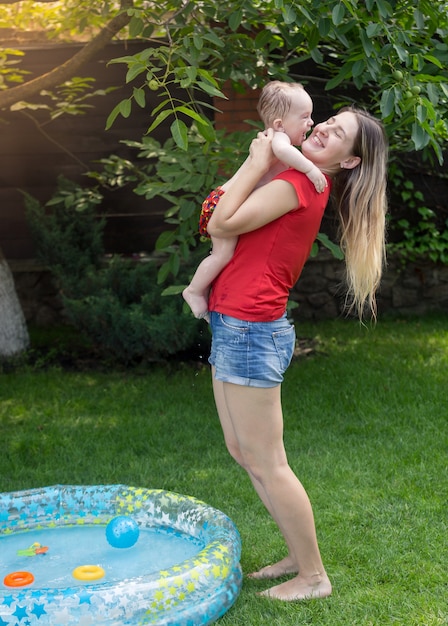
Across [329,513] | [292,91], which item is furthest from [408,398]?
[292,91]

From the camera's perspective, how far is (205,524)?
317 cm

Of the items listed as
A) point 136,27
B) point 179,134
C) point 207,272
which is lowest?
point 207,272

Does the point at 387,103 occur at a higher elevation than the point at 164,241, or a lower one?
higher

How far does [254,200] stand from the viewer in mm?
2510

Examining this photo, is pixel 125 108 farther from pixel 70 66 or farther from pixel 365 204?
pixel 70 66

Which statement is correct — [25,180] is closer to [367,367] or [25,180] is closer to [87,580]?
[367,367]

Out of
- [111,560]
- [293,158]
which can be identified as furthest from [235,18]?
[111,560]

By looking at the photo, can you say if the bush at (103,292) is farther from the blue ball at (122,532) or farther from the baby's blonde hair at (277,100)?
the baby's blonde hair at (277,100)

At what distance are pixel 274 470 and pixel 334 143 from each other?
1.07 meters

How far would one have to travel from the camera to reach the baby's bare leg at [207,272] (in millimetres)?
2623

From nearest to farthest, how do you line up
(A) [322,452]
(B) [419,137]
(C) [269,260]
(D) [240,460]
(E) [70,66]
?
(C) [269,260]
(D) [240,460]
(B) [419,137]
(A) [322,452]
(E) [70,66]

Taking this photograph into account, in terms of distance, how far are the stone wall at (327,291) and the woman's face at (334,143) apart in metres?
4.66

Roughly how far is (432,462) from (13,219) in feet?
15.6

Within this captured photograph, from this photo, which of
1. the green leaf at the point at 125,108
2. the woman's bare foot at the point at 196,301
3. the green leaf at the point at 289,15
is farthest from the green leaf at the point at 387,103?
the woman's bare foot at the point at 196,301
